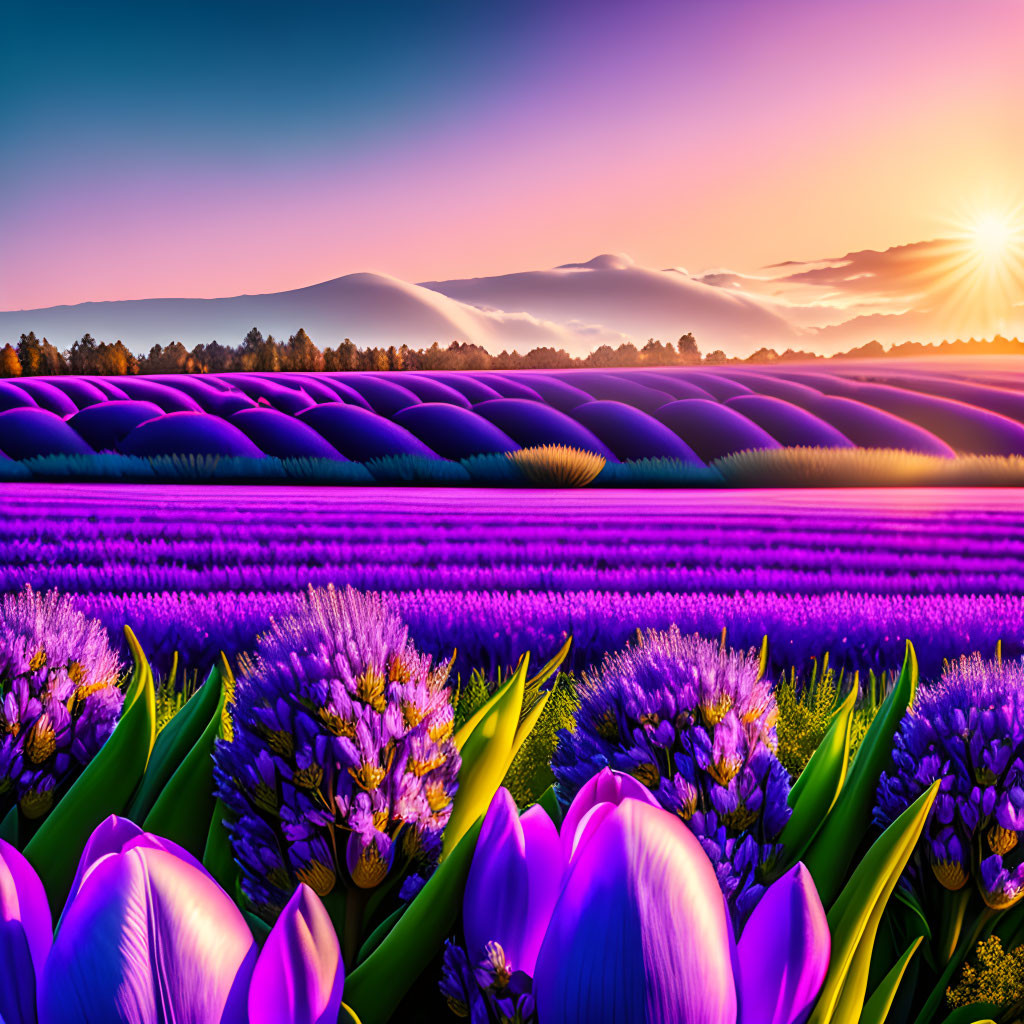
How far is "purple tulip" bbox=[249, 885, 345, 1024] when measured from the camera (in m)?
0.42

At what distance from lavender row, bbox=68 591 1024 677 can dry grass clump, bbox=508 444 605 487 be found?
550cm

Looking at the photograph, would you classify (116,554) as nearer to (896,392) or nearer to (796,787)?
(796,787)

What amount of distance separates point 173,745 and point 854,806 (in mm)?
576

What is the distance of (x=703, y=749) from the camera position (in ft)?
2.02

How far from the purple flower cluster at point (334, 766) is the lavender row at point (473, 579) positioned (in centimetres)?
206

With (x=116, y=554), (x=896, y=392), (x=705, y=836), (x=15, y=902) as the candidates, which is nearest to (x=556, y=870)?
(x=705, y=836)

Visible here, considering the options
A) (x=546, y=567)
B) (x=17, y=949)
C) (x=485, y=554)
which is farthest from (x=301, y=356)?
(x=17, y=949)

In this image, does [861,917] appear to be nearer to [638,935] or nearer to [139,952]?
[638,935]

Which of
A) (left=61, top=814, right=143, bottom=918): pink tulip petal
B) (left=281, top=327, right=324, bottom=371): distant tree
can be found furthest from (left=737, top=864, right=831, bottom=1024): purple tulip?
(left=281, top=327, right=324, bottom=371): distant tree

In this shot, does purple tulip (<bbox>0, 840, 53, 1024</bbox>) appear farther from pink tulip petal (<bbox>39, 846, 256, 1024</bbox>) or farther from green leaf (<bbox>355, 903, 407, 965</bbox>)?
green leaf (<bbox>355, 903, 407, 965</bbox>)

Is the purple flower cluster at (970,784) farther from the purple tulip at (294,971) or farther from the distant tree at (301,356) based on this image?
the distant tree at (301,356)

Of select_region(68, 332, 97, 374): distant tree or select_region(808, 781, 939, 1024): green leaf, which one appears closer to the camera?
select_region(808, 781, 939, 1024): green leaf

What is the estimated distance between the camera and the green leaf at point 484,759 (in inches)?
24.5

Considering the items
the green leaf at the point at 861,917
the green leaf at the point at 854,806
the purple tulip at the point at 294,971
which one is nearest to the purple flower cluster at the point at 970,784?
the green leaf at the point at 854,806
